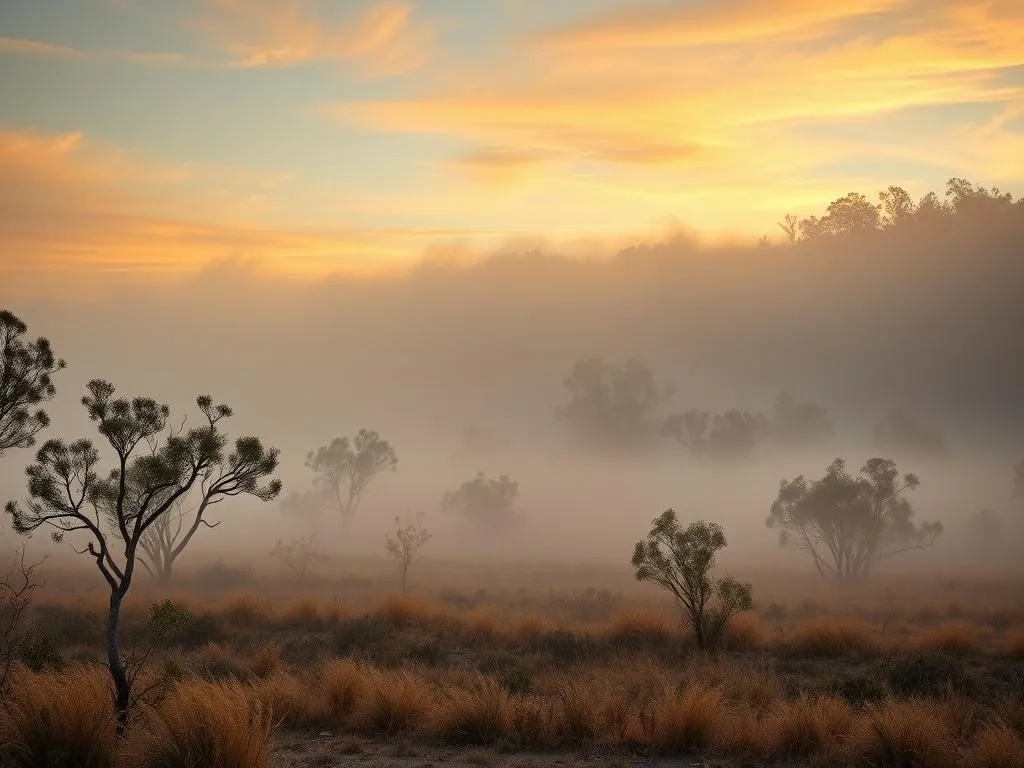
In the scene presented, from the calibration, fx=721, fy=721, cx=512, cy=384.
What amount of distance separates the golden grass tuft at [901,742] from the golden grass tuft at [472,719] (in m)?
5.07

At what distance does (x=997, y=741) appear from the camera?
29.9 ft

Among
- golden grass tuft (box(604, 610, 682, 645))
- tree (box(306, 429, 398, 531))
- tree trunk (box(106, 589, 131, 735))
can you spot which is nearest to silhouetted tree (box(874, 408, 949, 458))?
tree (box(306, 429, 398, 531))

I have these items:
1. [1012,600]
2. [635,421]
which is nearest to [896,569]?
[1012,600]

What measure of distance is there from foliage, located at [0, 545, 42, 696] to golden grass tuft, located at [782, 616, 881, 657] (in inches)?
704

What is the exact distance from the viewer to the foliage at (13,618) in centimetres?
950

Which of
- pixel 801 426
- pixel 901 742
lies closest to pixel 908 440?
pixel 801 426

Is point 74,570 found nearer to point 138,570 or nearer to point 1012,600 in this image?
point 138,570

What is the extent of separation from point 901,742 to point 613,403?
16124cm

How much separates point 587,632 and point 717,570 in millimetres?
47998

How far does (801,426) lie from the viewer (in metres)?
138

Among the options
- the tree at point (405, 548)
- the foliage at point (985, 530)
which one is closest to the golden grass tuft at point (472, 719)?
the tree at point (405, 548)

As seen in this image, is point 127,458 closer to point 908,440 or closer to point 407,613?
point 407,613

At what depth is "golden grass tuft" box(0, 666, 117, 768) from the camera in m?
8.08

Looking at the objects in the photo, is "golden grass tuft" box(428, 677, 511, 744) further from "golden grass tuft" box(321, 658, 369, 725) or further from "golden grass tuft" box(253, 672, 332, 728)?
"golden grass tuft" box(253, 672, 332, 728)
